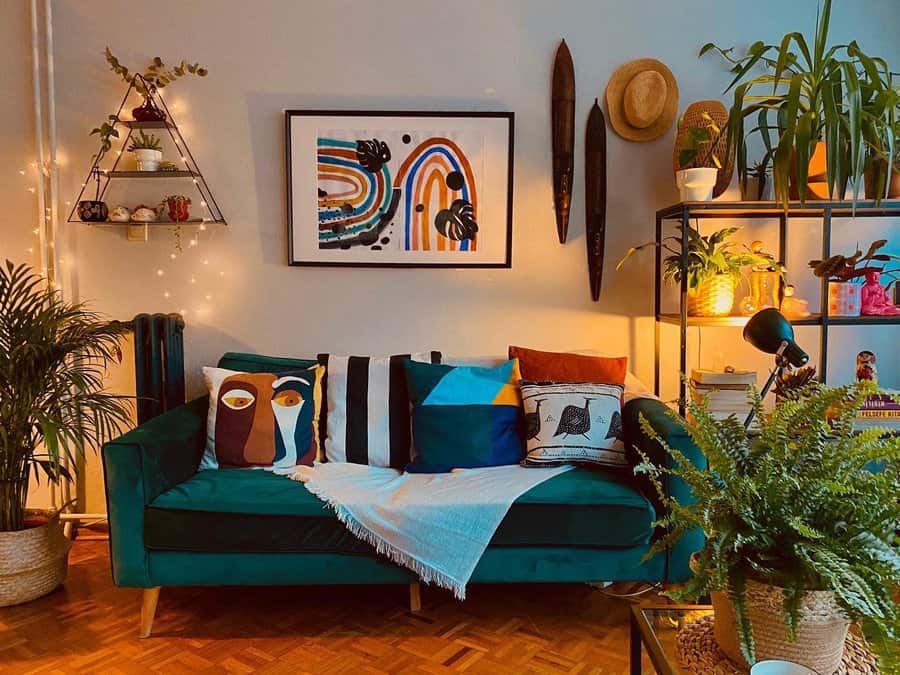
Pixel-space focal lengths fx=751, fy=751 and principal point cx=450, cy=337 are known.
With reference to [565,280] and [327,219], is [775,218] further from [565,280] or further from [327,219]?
[327,219]

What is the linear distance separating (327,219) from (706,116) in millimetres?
1579

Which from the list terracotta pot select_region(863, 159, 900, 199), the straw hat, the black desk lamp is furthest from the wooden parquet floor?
the straw hat

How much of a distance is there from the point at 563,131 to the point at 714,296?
0.92 meters

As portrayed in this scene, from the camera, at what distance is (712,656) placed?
4.26 ft

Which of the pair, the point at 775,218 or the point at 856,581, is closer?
the point at 856,581

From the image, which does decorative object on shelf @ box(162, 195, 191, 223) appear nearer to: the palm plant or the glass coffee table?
the palm plant

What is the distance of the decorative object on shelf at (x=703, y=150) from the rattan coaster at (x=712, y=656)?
1.87 m

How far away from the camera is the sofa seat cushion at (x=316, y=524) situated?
2.25 m

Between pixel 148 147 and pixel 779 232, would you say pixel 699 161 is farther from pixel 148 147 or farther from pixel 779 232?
pixel 148 147

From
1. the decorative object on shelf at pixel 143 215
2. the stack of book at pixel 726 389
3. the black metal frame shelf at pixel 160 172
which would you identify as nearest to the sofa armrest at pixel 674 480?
the stack of book at pixel 726 389

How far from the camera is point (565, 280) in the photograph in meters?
3.23

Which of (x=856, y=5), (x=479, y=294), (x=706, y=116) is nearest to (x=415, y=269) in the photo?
(x=479, y=294)

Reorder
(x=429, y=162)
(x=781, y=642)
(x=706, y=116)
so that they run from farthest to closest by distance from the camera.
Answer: (x=429, y=162), (x=706, y=116), (x=781, y=642)

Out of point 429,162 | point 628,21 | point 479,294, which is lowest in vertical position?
point 479,294
